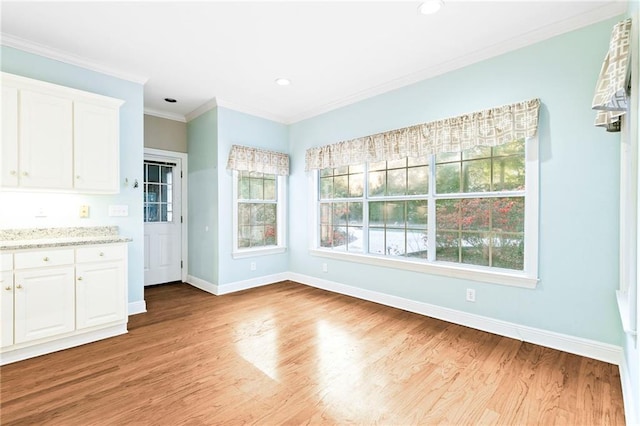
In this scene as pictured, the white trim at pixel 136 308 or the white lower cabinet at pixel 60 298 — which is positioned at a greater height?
the white lower cabinet at pixel 60 298

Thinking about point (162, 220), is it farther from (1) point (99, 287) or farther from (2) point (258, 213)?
(1) point (99, 287)

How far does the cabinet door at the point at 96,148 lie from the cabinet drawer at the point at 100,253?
608 millimetres

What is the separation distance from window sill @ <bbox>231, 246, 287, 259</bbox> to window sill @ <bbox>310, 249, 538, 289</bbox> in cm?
121

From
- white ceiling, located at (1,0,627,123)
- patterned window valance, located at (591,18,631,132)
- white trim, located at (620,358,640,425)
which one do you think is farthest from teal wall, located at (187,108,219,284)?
white trim, located at (620,358,640,425)

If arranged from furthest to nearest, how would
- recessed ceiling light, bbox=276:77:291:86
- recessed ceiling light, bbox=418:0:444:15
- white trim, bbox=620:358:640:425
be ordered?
recessed ceiling light, bbox=276:77:291:86
recessed ceiling light, bbox=418:0:444:15
white trim, bbox=620:358:640:425

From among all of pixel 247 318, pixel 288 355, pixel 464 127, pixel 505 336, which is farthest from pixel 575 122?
pixel 247 318

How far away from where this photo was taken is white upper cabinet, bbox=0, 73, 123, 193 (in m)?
2.49

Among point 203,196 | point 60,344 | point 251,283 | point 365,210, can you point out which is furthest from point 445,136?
point 60,344

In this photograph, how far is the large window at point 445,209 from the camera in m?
2.78

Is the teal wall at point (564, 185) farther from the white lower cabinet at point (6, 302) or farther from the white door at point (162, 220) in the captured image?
the white door at point (162, 220)

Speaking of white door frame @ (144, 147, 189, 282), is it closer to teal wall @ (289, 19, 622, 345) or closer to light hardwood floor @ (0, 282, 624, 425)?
light hardwood floor @ (0, 282, 624, 425)

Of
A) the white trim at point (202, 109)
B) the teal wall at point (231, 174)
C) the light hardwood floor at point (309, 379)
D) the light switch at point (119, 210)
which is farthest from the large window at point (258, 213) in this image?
the light hardwood floor at point (309, 379)

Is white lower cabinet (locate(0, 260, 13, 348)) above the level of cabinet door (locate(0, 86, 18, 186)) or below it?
below

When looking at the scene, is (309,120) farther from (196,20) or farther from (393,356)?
(393,356)
